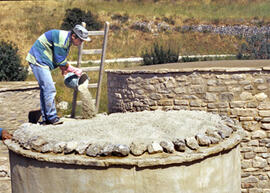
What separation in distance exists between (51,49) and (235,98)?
3659 millimetres

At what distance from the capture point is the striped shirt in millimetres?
6711

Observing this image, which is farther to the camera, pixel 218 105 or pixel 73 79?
pixel 218 105

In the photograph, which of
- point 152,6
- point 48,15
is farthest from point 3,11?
point 152,6

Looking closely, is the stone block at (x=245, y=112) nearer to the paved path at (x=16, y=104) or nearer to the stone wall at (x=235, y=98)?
the stone wall at (x=235, y=98)

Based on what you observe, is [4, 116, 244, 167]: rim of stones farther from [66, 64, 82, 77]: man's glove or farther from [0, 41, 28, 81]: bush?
[0, 41, 28, 81]: bush

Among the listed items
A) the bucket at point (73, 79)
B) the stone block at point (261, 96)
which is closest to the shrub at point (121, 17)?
the stone block at point (261, 96)

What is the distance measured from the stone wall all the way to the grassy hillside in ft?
54.2

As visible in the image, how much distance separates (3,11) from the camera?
36.9 m

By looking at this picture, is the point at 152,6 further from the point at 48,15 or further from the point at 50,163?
the point at 50,163

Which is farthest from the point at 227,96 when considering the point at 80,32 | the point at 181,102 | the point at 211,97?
the point at 80,32

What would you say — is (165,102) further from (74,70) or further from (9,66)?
(9,66)

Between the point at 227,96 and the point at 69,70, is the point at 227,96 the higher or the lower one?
the lower one

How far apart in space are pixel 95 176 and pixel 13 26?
94.0 ft

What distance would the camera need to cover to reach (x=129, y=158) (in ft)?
17.4
